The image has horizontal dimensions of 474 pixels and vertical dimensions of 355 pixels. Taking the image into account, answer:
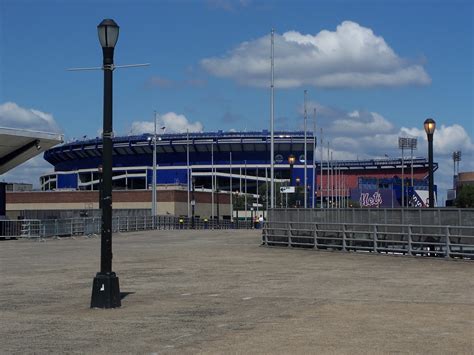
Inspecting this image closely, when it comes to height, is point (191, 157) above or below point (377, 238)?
above

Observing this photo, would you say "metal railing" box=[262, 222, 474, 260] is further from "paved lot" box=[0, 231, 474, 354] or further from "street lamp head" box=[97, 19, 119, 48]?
"street lamp head" box=[97, 19, 119, 48]

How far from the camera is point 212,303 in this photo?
1403 cm

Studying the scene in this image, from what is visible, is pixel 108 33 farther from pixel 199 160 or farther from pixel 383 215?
pixel 199 160

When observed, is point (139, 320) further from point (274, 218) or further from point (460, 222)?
point (274, 218)

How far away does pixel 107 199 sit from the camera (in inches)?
538

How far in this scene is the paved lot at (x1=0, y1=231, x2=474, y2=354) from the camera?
32.4ft

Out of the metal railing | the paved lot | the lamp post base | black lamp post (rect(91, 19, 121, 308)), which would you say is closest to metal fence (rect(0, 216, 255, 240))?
the metal railing

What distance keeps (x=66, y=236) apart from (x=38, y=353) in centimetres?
3691

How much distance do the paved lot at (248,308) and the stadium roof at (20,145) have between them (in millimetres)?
26930

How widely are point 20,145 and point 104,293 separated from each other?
40.7 meters

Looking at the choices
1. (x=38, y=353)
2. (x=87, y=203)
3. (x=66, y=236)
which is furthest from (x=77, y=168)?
(x=38, y=353)

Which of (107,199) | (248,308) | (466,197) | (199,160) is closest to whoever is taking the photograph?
(248,308)

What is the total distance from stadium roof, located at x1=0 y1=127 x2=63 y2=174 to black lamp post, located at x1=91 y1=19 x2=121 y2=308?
119 ft

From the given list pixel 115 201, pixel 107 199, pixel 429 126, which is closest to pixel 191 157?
pixel 115 201
